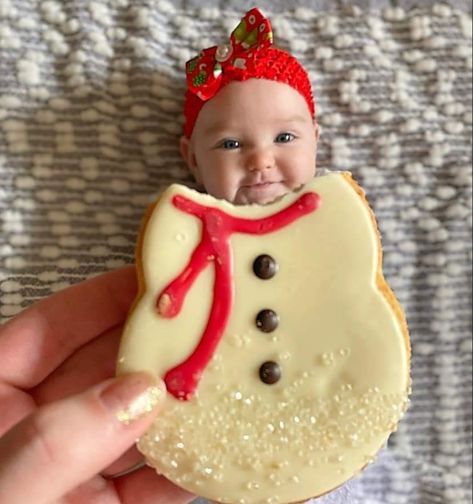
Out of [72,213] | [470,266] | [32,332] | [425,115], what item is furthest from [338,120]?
[32,332]

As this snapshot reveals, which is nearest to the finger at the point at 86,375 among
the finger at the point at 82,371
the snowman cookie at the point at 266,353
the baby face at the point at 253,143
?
the finger at the point at 82,371

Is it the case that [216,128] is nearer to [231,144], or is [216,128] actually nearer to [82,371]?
[231,144]

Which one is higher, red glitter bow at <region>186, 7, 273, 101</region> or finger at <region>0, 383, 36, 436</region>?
A: red glitter bow at <region>186, 7, 273, 101</region>

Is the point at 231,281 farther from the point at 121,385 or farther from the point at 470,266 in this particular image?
the point at 470,266

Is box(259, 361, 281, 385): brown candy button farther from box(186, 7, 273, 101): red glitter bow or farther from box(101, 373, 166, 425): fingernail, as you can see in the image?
box(186, 7, 273, 101): red glitter bow

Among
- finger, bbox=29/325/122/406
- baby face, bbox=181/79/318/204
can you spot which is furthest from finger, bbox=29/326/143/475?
baby face, bbox=181/79/318/204

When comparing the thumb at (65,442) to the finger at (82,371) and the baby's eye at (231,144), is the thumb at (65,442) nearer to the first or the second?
the finger at (82,371)
